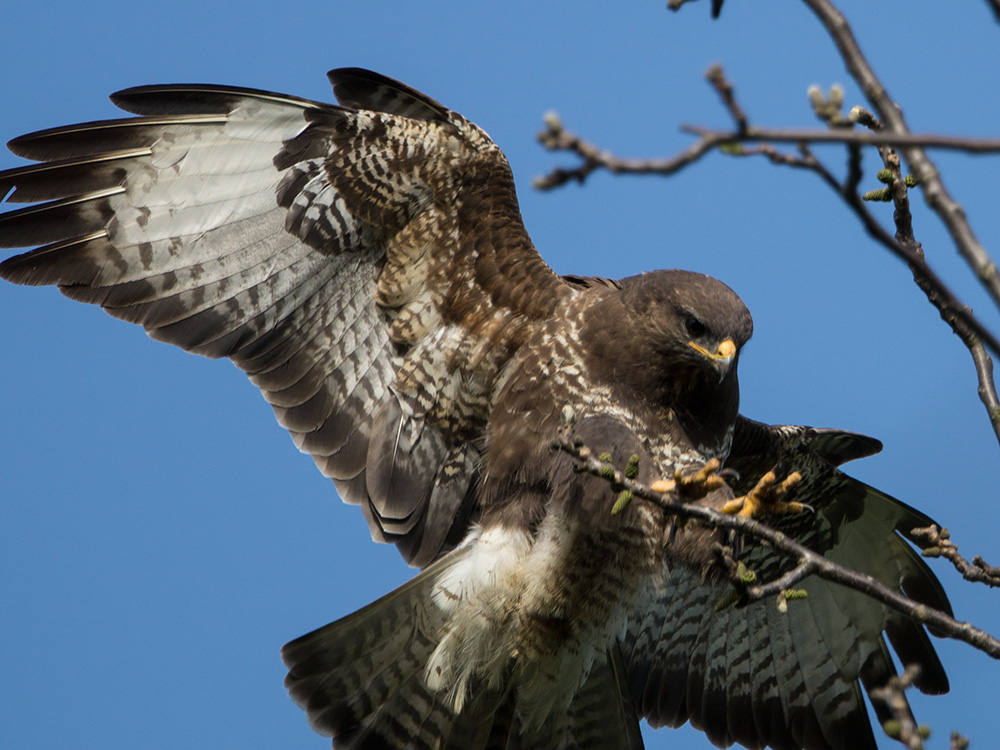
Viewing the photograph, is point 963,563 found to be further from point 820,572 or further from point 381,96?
point 381,96

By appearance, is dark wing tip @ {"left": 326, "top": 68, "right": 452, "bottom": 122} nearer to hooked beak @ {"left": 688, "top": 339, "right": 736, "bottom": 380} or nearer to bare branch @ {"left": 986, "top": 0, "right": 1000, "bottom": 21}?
hooked beak @ {"left": 688, "top": 339, "right": 736, "bottom": 380}

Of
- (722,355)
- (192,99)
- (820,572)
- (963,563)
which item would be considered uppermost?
(192,99)

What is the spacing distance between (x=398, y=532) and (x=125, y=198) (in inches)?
71.1

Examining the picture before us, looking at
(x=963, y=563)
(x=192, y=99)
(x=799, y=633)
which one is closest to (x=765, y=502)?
(x=963, y=563)

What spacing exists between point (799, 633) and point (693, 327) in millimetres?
1980

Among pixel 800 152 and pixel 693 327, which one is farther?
pixel 693 327

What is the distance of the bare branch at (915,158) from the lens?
1785 millimetres

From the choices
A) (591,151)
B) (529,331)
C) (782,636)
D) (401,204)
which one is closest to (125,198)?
(401,204)

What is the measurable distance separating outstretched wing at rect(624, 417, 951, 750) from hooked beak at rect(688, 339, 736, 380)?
0.96m

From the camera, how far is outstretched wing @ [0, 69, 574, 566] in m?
4.34

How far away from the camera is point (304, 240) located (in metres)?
4.46

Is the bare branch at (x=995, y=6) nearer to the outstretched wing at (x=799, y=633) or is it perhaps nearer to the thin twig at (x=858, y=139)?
the thin twig at (x=858, y=139)

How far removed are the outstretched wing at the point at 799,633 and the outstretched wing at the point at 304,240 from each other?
59.3 inches

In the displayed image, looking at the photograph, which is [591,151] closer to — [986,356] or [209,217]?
[986,356]
